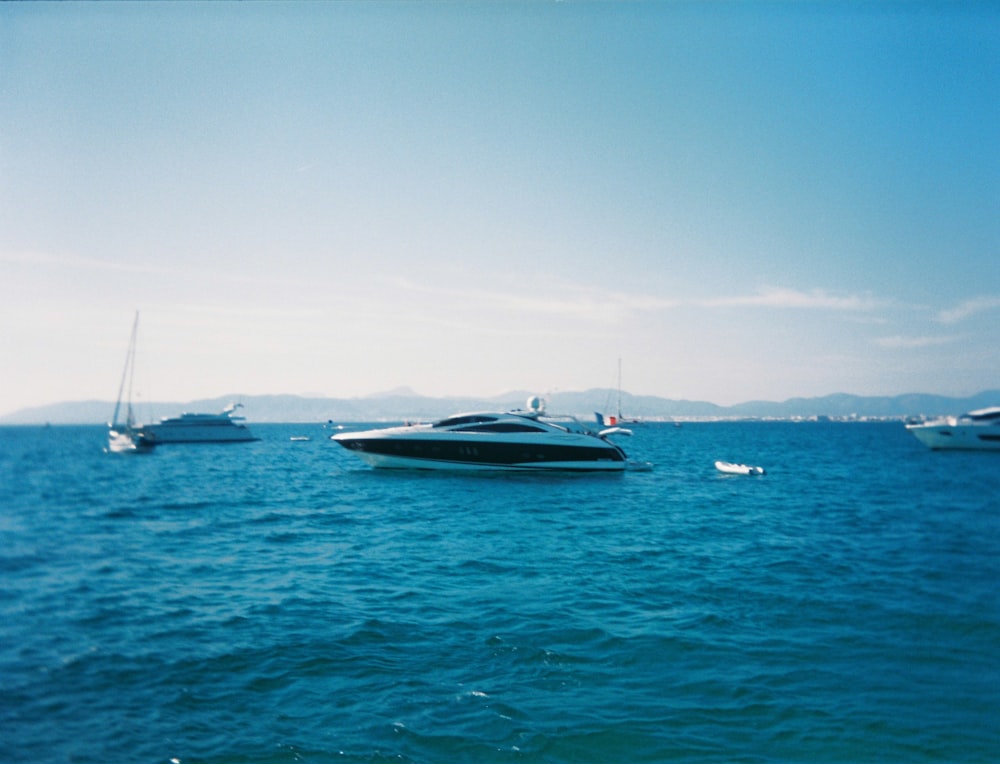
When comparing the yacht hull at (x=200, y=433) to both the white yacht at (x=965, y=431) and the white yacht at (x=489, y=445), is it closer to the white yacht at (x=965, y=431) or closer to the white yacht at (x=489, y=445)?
the white yacht at (x=489, y=445)

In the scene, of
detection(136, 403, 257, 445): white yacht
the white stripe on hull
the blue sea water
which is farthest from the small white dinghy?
detection(136, 403, 257, 445): white yacht

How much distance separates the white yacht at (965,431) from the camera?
189 feet

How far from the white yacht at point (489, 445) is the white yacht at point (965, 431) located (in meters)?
41.6

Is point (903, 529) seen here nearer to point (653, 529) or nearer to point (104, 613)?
point (653, 529)

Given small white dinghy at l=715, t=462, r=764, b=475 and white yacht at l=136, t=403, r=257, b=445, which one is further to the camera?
white yacht at l=136, t=403, r=257, b=445

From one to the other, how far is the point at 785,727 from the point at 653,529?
14042mm

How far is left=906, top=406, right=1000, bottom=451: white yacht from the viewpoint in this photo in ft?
189

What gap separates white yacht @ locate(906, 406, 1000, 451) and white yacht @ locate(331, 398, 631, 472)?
41.6 meters

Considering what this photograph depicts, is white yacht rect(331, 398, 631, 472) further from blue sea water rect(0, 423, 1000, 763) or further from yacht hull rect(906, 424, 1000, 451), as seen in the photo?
yacht hull rect(906, 424, 1000, 451)

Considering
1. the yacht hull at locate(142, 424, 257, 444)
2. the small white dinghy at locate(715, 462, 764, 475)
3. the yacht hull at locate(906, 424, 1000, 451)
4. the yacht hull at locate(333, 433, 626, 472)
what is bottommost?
the yacht hull at locate(142, 424, 257, 444)

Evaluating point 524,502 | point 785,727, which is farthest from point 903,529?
point 785,727

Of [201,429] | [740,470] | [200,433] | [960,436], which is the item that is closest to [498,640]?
[740,470]

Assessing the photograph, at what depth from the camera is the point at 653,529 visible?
21.0 m

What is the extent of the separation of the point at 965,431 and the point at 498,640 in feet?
220
